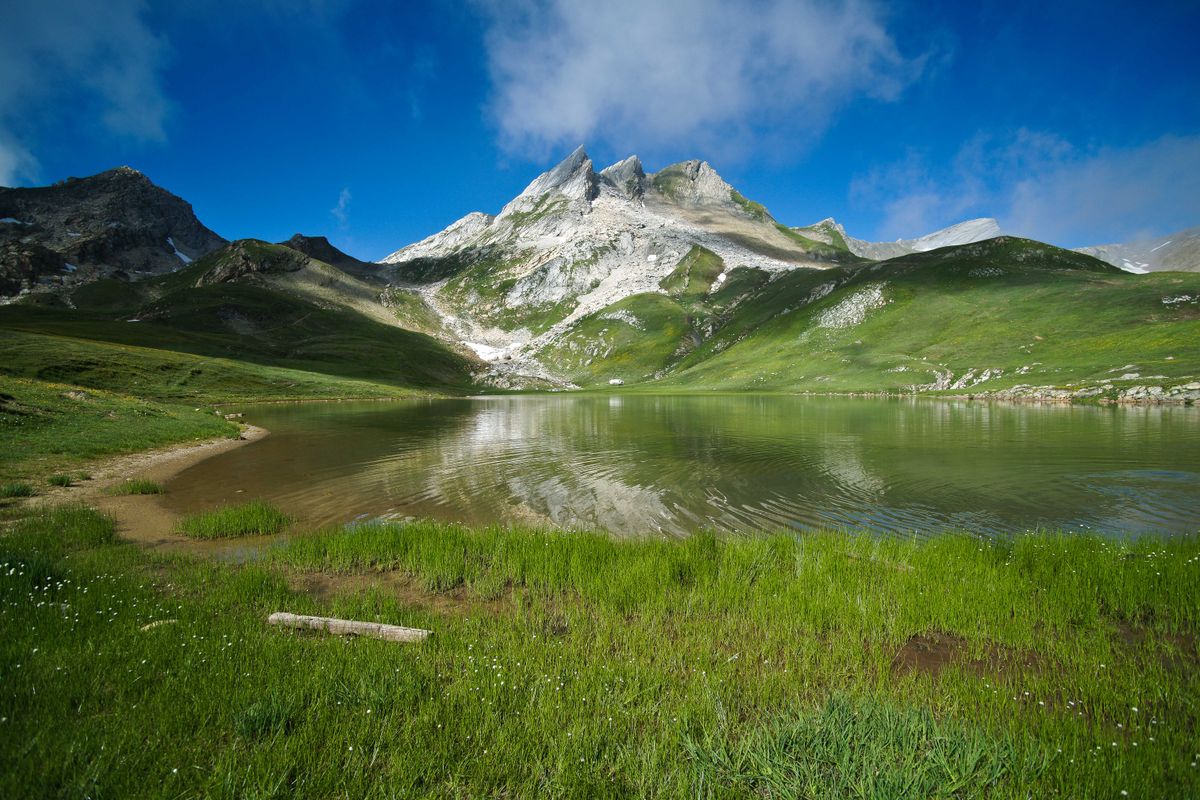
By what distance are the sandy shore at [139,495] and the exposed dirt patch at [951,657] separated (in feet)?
65.0

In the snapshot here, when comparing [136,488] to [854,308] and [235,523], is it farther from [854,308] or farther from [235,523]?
[854,308]

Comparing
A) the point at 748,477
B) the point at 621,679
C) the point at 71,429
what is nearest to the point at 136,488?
Result: the point at 71,429

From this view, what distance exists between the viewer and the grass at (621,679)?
4832 millimetres

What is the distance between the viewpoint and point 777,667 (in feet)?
25.0

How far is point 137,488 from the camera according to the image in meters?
22.8

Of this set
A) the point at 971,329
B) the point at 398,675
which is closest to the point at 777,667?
the point at 398,675

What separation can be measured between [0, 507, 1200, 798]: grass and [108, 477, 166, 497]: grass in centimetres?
1283

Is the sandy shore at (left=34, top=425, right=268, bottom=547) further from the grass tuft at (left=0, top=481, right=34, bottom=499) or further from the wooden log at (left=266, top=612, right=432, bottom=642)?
the wooden log at (left=266, top=612, right=432, bottom=642)

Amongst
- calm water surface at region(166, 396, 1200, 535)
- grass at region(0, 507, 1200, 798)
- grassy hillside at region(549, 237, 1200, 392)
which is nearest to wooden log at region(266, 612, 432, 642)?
grass at region(0, 507, 1200, 798)

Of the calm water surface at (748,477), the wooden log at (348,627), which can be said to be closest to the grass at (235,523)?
the calm water surface at (748,477)

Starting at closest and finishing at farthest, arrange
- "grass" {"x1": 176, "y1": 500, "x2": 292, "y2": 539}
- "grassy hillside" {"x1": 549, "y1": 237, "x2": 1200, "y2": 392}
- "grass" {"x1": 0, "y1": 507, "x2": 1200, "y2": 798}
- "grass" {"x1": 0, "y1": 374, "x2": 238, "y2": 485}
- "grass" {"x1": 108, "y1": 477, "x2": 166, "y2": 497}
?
1. "grass" {"x1": 0, "y1": 507, "x2": 1200, "y2": 798}
2. "grass" {"x1": 176, "y1": 500, "x2": 292, "y2": 539}
3. "grass" {"x1": 108, "y1": 477, "x2": 166, "y2": 497}
4. "grass" {"x1": 0, "y1": 374, "x2": 238, "y2": 485}
5. "grassy hillside" {"x1": 549, "y1": 237, "x2": 1200, "y2": 392}

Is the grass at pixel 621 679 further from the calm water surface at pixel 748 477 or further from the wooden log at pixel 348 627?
the calm water surface at pixel 748 477

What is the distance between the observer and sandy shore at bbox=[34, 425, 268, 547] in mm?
16688

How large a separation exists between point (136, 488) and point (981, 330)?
16412 cm
